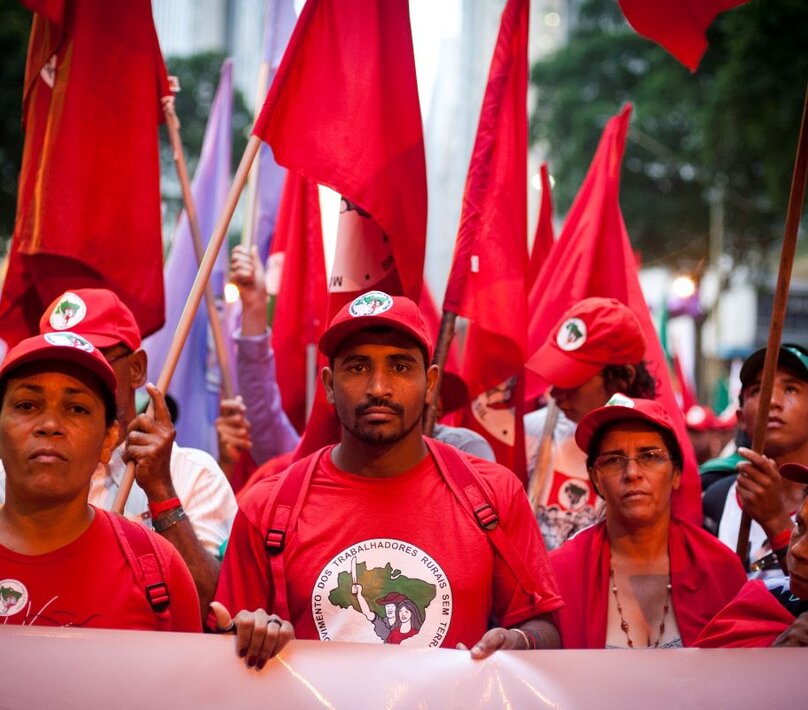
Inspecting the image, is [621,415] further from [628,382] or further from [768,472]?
[628,382]

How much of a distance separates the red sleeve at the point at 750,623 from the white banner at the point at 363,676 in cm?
11

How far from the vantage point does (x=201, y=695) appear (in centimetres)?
298

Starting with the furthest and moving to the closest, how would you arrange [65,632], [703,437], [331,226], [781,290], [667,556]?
[703,437]
[331,226]
[667,556]
[781,290]
[65,632]

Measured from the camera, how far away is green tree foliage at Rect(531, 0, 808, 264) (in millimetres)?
24688

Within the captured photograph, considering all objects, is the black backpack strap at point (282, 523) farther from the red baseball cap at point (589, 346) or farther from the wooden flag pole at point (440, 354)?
the red baseball cap at point (589, 346)

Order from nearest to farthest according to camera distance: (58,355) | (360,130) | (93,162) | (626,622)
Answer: (58,355) → (626,622) → (360,130) → (93,162)

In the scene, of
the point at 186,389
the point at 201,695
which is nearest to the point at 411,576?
the point at 201,695

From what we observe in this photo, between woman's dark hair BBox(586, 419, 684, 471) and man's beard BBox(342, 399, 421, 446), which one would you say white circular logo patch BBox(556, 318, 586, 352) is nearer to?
woman's dark hair BBox(586, 419, 684, 471)

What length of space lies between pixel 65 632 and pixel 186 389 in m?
3.41

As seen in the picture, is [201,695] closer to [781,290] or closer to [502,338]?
[781,290]

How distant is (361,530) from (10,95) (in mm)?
20564

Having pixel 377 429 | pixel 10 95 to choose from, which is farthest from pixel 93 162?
pixel 10 95

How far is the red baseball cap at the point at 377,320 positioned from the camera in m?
3.48

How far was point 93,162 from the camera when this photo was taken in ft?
15.3
